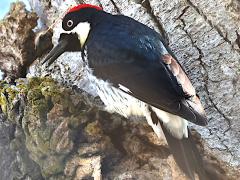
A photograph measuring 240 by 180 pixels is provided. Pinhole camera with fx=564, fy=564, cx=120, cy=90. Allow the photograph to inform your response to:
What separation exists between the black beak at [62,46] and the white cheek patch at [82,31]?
0.05 feet

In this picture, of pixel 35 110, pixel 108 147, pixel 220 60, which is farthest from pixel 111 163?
pixel 220 60

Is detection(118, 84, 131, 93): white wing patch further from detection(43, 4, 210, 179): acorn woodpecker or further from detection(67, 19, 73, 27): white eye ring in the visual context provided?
detection(67, 19, 73, 27): white eye ring

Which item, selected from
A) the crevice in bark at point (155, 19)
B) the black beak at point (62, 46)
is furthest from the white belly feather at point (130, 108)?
the crevice in bark at point (155, 19)

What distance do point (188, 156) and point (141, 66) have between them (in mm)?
332

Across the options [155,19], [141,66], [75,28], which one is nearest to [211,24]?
[155,19]

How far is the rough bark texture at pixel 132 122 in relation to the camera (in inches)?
75.9

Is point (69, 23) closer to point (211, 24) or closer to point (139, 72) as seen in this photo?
point (139, 72)

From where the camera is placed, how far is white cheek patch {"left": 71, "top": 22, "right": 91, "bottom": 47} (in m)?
2.10

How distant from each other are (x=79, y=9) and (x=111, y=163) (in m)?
0.58

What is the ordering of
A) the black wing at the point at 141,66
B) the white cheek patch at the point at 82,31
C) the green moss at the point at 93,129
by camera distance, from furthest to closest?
the white cheek patch at the point at 82,31
the green moss at the point at 93,129
the black wing at the point at 141,66

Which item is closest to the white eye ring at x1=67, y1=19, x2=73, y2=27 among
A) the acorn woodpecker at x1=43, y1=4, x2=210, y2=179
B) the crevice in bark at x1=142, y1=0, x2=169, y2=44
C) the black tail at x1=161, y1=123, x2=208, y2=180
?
the acorn woodpecker at x1=43, y1=4, x2=210, y2=179

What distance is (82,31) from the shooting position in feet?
6.94

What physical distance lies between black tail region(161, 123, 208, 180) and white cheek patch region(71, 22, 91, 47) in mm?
525

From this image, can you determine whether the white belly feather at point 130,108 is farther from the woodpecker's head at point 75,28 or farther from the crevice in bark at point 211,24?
the crevice in bark at point 211,24
